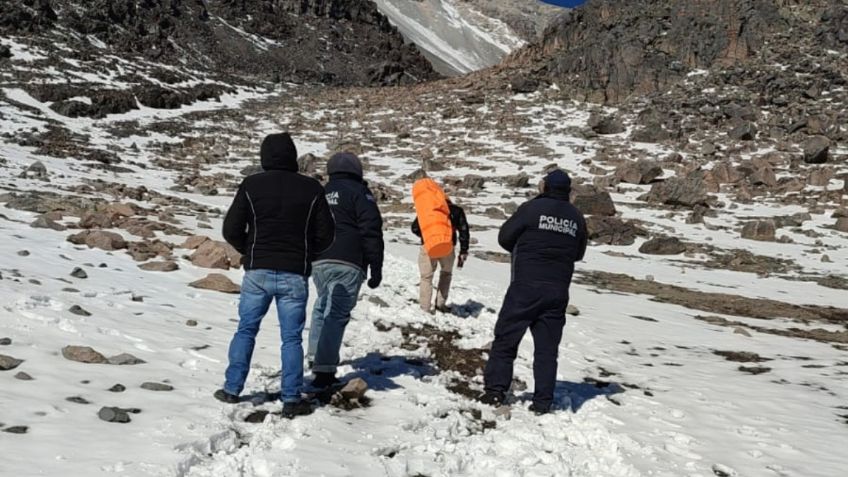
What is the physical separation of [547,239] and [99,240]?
27.9 ft

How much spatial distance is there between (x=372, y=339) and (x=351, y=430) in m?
3.18

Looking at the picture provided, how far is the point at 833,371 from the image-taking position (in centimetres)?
899

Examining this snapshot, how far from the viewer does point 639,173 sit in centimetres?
3209

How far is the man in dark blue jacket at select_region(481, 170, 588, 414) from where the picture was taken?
6.48m

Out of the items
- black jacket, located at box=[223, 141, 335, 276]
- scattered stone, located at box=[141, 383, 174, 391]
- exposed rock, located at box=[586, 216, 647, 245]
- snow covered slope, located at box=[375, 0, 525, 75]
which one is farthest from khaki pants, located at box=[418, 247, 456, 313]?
snow covered slope, located at box=[375, 0, 525, 75]

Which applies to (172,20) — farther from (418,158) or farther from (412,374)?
(412,374)

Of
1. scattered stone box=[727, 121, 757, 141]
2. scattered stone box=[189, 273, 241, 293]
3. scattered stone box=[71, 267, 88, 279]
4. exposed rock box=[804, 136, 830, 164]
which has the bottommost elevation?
scattered stone box=[189, 273, 241, 293]

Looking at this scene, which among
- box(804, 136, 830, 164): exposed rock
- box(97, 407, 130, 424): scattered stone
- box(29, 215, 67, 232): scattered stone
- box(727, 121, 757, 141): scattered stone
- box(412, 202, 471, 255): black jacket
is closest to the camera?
box(97, 407, 130, 424): scattered stone

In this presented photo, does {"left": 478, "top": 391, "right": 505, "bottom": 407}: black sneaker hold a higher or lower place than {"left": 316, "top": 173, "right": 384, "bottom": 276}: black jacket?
lower

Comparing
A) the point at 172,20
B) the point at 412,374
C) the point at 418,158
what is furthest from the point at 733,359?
the point at 172,20

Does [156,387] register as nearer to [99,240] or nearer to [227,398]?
[227,398]

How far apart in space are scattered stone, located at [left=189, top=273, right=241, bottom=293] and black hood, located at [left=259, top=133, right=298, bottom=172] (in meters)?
Result: 5.09

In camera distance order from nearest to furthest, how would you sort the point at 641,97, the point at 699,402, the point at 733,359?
the point at 699,402 < the point at 733,359 < the point at 641,97

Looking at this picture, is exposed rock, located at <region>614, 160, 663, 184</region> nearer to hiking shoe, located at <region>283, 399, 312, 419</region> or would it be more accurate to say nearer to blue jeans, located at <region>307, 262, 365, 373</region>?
blue jeans, located at <region>307, 262, 365, 373</region>
